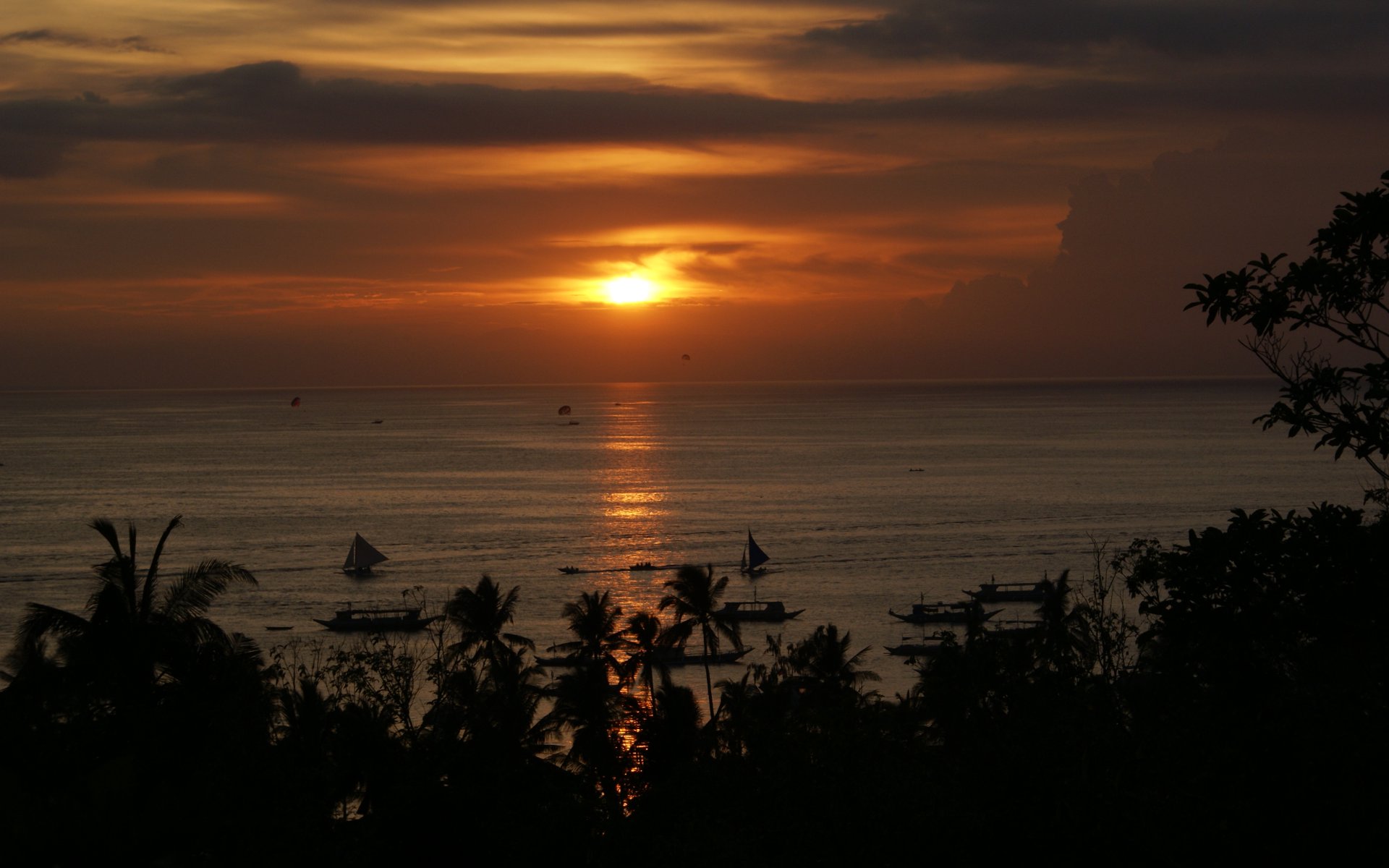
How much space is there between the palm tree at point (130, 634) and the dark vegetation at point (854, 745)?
6 centimetres

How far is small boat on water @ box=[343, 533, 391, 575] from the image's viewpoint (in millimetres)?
100394

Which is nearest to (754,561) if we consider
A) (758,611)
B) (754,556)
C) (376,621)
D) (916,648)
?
(754,556)

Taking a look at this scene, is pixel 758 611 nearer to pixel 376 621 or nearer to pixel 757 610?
pixel 757 610

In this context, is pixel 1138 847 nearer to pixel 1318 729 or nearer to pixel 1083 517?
pixel 1318 729

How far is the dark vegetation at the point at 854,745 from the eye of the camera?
13875 millimetres

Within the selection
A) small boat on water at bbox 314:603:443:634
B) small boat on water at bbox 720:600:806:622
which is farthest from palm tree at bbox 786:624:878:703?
small boat on water at bbox 314:603:443:634

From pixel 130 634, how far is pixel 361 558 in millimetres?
75138

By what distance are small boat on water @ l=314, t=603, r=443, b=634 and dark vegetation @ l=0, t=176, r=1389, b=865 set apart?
48062 millimetres

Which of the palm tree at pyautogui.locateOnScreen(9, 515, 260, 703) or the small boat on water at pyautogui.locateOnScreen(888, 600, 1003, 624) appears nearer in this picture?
the palm tree at pyautogui.locateOnScreen(9, 515, 260, 703)

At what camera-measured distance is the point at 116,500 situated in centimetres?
14900

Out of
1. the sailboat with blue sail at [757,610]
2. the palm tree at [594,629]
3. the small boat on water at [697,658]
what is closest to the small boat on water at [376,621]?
the small boat on water at [697,658]

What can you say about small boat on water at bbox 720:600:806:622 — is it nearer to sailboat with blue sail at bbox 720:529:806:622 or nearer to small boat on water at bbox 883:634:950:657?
sailboat with blue sail at bbox 720:529:806:622

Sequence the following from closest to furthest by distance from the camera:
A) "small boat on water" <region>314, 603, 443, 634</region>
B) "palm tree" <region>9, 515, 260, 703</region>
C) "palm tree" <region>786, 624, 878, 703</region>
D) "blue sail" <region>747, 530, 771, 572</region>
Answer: "palm tree" <region>9, 515, 260, 703</region> < "palm tree" <region>786, 624, 878, 703</region> < "small boat on water" <region>314, 603, 443, 634</region> < "blue sail" <region>747, 530, 771, 572</region>

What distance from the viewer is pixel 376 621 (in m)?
83.1
